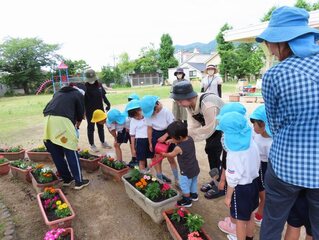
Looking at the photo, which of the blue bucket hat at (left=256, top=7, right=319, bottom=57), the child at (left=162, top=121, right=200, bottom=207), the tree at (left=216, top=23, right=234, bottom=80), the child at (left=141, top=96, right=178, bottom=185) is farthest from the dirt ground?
the tree at (left=216, top=23, right=234, bottom=80)

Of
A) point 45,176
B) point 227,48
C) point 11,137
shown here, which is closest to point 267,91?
point 45,176

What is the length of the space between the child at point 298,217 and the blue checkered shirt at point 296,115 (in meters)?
0.23

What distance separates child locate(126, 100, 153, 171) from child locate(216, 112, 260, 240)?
5.47ft

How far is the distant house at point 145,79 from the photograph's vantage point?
137ft

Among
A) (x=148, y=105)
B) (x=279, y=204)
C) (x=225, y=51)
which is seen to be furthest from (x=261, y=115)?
(x=225, y=51)

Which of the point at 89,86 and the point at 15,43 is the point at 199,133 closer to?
the point at 89,86

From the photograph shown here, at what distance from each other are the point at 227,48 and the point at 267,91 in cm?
3203

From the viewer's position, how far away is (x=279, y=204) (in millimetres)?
1520

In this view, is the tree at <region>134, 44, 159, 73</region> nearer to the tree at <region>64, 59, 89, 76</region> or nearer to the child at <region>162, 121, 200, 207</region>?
the tree at <region>64, 59, 89, 76</region>

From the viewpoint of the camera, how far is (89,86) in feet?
16.6

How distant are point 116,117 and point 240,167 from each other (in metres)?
2.46

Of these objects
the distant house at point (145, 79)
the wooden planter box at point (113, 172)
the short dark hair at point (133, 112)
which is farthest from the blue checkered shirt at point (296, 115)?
the distant house at point (145, 79)

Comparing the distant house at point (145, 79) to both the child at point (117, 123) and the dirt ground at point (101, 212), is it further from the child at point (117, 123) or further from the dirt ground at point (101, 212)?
the dirt ground at point (101, 212)

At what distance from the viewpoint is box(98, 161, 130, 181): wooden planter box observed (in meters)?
3.71
